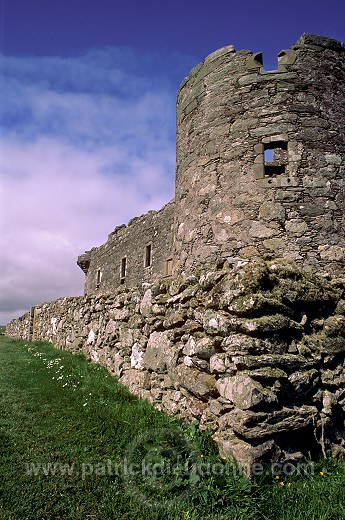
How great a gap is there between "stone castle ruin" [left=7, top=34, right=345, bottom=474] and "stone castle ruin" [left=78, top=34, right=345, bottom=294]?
2cm

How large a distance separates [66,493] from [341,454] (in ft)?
9.44

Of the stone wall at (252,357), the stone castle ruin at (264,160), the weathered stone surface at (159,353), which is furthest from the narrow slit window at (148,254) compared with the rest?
the weathered stone surface at (159,353)

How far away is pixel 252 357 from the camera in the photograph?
3922 millimetres

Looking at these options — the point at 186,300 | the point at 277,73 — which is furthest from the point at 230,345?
the point at 277,73

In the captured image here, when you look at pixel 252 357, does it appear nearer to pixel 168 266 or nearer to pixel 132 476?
pixel 132 476

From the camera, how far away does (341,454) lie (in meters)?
4.05

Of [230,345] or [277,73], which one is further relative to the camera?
[277,73]

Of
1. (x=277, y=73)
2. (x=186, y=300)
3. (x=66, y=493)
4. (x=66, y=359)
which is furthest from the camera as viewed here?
(x=66, y=359)

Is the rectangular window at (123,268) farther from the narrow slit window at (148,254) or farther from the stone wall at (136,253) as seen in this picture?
the narrow slit window at (148,254)

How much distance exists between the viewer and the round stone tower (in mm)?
6508

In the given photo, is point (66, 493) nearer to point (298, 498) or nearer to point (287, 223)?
point (298, 498)

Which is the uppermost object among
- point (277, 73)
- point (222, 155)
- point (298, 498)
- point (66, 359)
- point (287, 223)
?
point (277, 73)

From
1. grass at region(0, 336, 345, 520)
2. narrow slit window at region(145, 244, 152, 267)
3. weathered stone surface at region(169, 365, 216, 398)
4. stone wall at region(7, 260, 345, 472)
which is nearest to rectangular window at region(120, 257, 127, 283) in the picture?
narrow slit window at region(145, 244, 152, 267)

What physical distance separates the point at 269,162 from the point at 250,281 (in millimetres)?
3357
